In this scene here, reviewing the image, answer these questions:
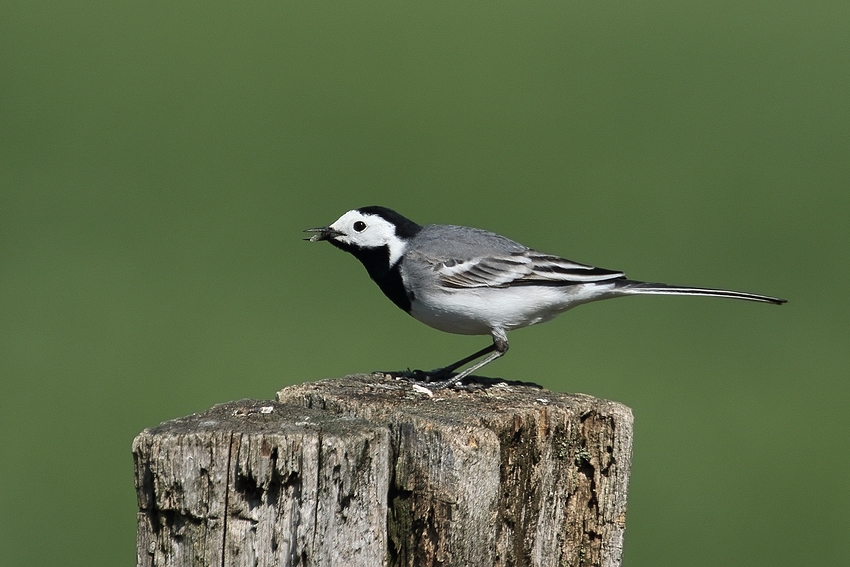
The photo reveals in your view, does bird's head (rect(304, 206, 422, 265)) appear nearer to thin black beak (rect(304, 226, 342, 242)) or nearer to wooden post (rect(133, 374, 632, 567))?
thin black beak (rect(304, 226, 342, 242))

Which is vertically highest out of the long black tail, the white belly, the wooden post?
the long black tail

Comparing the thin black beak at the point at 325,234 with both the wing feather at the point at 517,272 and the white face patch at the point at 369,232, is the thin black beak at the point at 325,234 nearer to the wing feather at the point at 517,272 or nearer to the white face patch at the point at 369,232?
the white face patch at the point at 369,232

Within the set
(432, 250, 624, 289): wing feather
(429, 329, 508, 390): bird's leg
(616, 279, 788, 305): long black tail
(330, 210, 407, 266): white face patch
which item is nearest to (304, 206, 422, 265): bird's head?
(330, 210, 407, 266): white face patch

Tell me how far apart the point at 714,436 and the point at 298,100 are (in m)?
11.2

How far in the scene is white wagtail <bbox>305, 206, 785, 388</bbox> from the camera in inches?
295

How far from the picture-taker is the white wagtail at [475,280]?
750 centimetres

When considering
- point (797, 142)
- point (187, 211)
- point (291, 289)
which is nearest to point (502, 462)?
point (291, 289)

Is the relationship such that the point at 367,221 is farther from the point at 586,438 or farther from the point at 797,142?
the point at 797,142

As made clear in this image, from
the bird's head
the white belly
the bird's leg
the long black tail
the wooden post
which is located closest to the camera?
the wooden post

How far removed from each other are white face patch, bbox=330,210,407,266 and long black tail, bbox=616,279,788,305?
1559 millimetres

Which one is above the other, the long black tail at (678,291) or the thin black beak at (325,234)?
the thin black beak at (325,234)

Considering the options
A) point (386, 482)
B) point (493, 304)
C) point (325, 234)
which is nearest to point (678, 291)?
point (493, 304)

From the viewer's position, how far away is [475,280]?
7.53 meters

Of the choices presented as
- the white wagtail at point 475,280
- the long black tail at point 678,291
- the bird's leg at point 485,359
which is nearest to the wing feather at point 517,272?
the white wagtail at point 475,280
